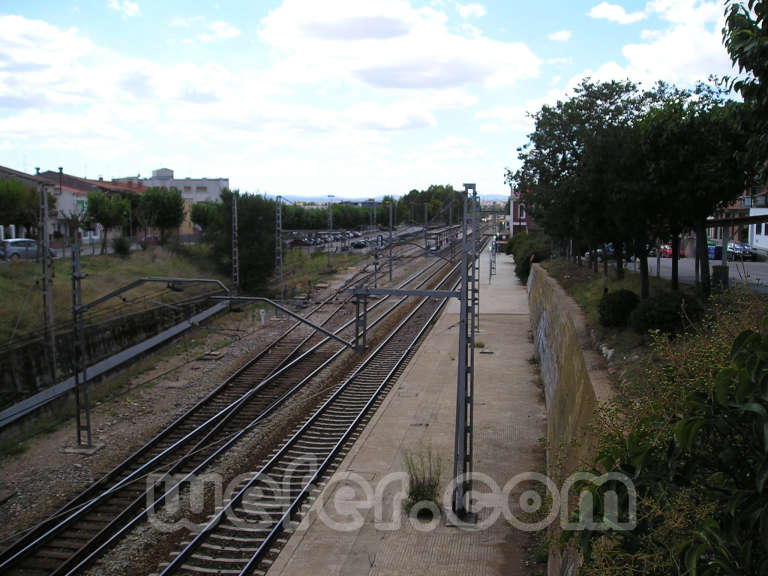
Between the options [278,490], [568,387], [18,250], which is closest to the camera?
[568,387]

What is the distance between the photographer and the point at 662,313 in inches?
438

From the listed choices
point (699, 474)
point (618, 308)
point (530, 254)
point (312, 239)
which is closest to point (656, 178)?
point (618, 308)

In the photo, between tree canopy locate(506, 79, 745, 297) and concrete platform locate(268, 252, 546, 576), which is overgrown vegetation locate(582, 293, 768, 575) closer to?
concrete platform locate(268, 252, 546, 576)

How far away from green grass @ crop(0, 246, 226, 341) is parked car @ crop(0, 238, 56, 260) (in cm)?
142

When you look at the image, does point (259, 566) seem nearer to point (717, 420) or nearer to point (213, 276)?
point (717, 420)

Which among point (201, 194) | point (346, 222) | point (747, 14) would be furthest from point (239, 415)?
point (201, 194)

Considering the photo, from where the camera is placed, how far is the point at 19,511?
37.8ft

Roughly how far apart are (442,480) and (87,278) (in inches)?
851

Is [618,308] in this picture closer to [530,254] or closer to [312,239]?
[530,254]

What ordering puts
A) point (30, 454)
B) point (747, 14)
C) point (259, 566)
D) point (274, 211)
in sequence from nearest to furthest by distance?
1. point (747, 14)
2. point (259, 566)
3. point (30, 454)
4. point (274, 211)

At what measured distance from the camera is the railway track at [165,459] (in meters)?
10.0

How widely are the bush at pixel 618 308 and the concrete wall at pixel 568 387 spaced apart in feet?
1.79

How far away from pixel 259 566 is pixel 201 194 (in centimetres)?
10110

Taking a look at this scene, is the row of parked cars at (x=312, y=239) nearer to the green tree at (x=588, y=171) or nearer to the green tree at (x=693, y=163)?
the green tree at (x=588, y=171)
